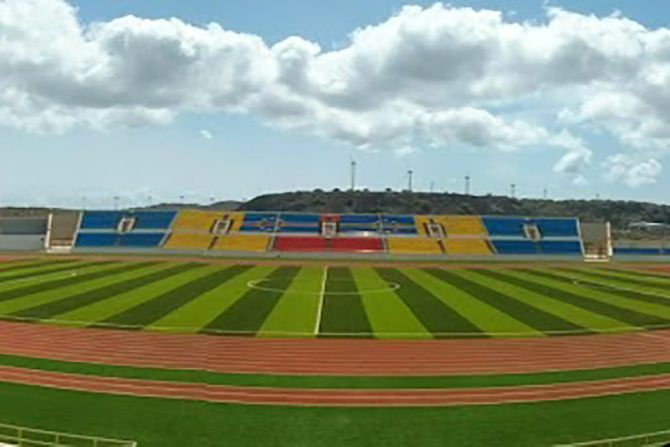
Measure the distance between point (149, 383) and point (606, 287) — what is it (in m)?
41.3

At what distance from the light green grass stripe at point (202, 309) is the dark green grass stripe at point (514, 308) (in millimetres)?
16610

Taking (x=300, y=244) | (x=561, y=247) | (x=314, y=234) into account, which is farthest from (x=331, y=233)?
(x=561, y=247)

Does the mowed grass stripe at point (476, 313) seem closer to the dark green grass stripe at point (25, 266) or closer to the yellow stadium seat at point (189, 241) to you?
the dark green grass stripe at point (25, 266)

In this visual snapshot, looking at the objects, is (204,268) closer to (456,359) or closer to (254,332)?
(254,332)

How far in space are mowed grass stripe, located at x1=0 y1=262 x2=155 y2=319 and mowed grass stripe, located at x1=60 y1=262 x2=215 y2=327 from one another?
3.23 meters

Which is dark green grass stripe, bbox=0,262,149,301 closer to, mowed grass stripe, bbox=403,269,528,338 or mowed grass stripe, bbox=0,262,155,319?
mowed grass stripe, bbox=0,262,155,319

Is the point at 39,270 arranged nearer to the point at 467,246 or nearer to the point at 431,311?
the point at 431,311

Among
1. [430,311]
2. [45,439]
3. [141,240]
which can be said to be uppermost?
[141,240]

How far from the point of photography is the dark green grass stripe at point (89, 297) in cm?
3666

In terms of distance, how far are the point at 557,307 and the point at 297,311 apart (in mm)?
16591

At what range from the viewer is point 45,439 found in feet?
59.7

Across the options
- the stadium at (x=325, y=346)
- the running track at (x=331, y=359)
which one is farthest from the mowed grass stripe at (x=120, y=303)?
the running track at (x=331, y=359)

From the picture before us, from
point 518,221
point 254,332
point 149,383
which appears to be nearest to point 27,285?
point 254,332

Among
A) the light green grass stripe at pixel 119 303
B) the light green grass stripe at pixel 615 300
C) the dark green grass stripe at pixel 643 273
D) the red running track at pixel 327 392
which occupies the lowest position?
the red running track at pixel 327 392
